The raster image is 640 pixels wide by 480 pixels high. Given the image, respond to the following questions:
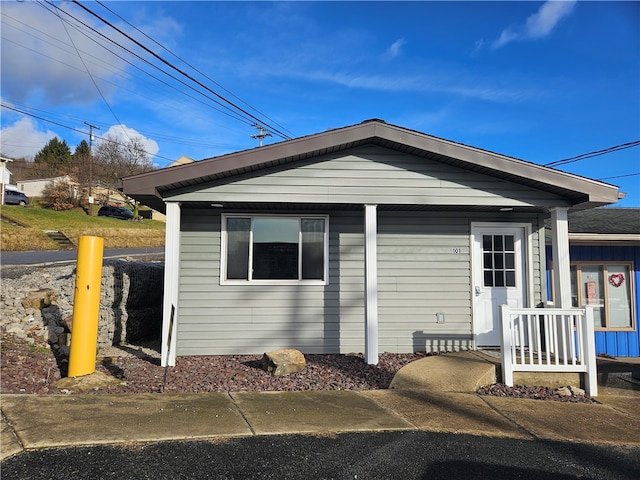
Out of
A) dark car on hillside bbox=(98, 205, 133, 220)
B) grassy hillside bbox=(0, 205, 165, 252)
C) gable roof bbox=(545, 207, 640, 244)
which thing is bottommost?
gable roof bbox=(545, 207, 640, 244)

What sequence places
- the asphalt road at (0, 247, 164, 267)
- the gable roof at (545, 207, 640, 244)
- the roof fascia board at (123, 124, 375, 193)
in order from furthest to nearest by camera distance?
the asphalt road at (0, 247, 164, 267), the gable roof at (545, 207, 640, 244), the roof fascia board at (123, 124, 375, 193)

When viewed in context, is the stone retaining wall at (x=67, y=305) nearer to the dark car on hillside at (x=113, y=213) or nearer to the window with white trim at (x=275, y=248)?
the window with white trim at (x=275, y=248)

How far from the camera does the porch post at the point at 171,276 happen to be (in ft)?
20.4

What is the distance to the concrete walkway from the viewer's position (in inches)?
145

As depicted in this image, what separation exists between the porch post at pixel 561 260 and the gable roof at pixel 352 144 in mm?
348

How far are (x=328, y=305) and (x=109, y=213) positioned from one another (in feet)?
116

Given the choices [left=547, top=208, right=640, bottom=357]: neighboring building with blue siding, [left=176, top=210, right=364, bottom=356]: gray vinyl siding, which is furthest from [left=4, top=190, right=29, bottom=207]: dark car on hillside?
[left=547, top=208, right=640, bottom=357]: neighboring building with blue siding

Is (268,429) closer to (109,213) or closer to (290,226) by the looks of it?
(290,226)

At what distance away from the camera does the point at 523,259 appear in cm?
753

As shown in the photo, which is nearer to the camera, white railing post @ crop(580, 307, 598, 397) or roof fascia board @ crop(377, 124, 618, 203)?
white railing post @ crop(580, 307, 598, 397)

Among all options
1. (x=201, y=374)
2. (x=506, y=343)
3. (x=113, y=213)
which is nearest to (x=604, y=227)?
(x=506, y=343)

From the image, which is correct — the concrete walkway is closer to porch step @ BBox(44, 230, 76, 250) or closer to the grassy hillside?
the grassy hillside

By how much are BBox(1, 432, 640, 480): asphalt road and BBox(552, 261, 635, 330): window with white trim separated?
580 centimetres

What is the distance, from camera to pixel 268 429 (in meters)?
3.86
